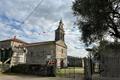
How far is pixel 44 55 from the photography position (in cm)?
6456

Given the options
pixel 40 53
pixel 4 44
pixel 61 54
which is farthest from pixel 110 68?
pixel 61 54

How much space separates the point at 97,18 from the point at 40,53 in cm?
4684

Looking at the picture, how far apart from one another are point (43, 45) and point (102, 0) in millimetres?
46680

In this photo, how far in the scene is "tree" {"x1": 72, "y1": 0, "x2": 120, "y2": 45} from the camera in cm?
2022

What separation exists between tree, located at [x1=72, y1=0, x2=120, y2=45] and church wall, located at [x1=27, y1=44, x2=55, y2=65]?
40567 millimetres

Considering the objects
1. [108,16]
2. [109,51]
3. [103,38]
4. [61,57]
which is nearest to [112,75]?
[109,51]

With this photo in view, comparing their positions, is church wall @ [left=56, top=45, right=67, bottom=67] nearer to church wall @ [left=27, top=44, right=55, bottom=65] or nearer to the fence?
church wall @ [left=27, top=44, right=55, bottom=65]

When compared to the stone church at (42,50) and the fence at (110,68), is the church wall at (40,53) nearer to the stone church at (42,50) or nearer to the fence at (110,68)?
the stone church at (42,50)

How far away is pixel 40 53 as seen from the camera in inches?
2601

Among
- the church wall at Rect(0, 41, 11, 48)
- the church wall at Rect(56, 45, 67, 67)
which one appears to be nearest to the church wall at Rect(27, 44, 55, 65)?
the church wall at Rect(56, 45, 67, 67)

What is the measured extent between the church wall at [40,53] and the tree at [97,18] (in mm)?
40567

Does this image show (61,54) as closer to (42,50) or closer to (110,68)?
(42,50)

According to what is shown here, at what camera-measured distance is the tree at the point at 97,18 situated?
796 inches

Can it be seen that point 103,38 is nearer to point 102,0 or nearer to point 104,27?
point 104,27
